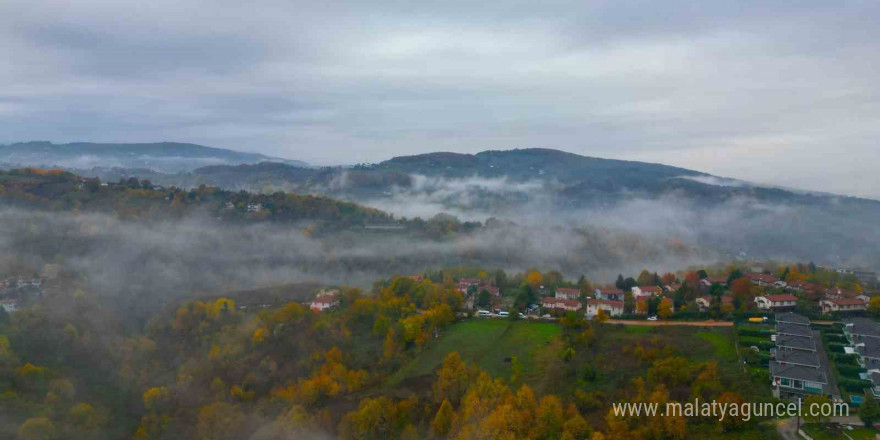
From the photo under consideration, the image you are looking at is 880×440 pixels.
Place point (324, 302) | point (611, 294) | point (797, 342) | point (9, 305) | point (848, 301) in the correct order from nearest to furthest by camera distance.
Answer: point (797, 342)
point (848, 301)
point (9, 305)
point (611, 294)
point (324, 302)

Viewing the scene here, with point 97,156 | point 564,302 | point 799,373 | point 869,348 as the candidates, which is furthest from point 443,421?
point 97,156

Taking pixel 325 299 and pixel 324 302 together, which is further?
pixel 325 299

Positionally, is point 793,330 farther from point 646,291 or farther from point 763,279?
point 763,279

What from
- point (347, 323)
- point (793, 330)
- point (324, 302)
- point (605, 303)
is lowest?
point (347, 323)

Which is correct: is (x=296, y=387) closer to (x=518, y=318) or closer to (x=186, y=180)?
(x=518, y=318)

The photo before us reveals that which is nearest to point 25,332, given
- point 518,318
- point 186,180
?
point 518,318

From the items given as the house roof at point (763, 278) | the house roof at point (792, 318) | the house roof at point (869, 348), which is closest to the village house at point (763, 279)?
the house roof at point (763, 278)

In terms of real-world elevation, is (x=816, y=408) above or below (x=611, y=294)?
above

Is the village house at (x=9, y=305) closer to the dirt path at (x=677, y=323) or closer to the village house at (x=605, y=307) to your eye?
the village house at (x=605, y=307)
